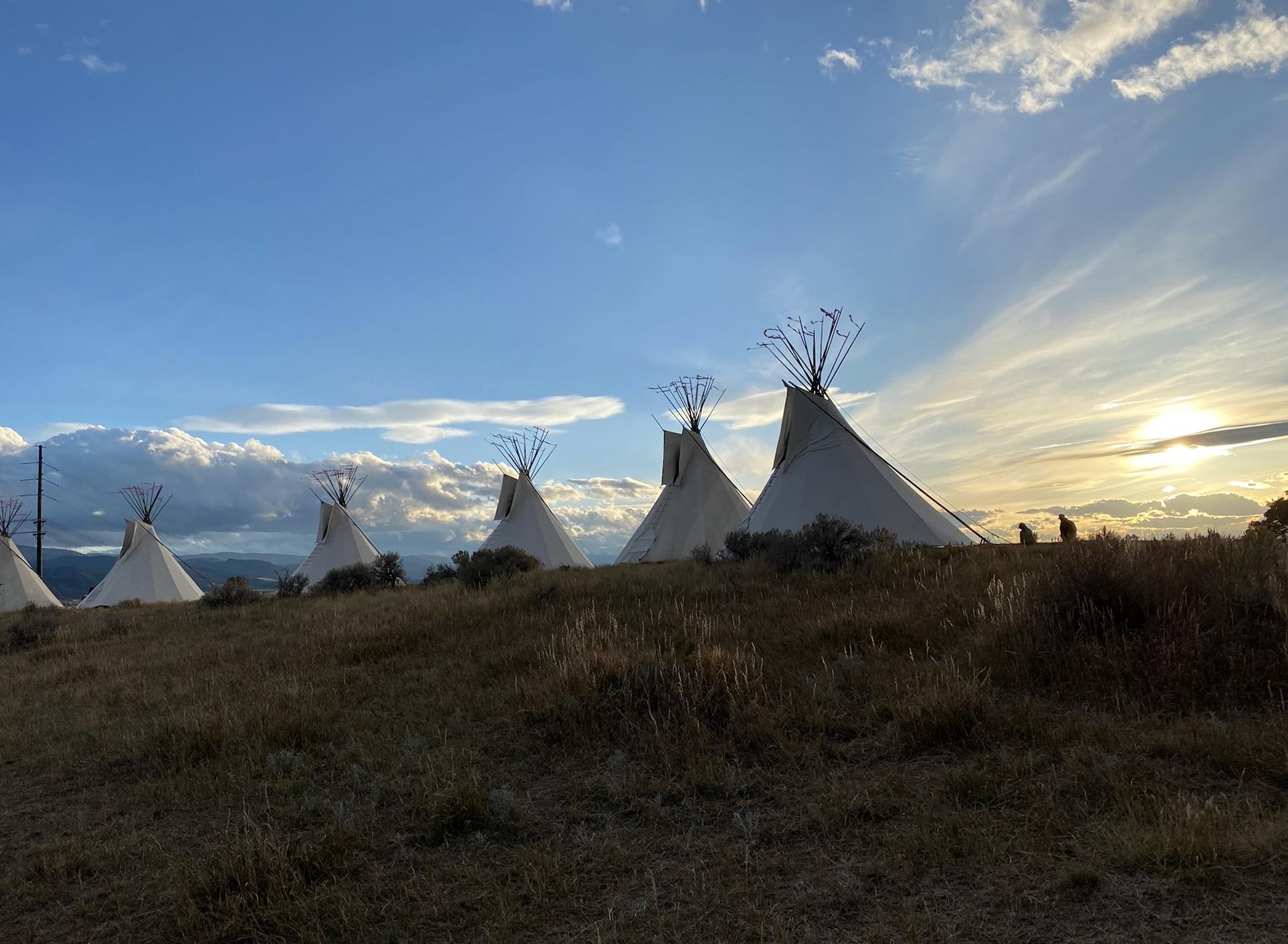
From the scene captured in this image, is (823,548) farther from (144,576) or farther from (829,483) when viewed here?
(144,576)

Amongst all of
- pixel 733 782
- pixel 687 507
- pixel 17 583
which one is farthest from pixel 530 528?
pixel 733 782

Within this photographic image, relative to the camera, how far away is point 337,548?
29.6 meters

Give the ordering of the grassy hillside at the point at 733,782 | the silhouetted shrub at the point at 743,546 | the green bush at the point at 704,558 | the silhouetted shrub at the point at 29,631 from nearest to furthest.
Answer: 1. the grassy hillside at the point at 733,782
2. the silhouetted shrub at the point at 29,631
3. the silhouetted shrub at the point at 743,546
4. the green bush at the point at 704,558

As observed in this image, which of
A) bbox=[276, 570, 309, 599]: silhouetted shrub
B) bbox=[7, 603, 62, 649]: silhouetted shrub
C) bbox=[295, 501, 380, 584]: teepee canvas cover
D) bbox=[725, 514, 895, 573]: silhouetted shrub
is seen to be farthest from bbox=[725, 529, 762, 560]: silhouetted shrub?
bbox=[295, 501, 380, 584]: teepee canvas cover

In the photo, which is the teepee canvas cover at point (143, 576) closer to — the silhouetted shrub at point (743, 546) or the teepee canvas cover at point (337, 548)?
the teepee canvas cover at point (337, 548)

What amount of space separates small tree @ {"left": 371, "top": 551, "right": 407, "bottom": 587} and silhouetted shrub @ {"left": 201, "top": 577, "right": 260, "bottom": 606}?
273 cm

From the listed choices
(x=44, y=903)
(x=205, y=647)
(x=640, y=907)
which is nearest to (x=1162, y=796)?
(x=640, y=907)

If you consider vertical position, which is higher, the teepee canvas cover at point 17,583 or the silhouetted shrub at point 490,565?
the silhouetted shrub at point 490,565

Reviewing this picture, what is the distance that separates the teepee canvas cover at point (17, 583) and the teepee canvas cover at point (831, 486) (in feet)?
98.6

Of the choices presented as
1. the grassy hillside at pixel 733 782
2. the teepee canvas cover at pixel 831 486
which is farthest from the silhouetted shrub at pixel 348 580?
the grassy hillside at pixel 733 782

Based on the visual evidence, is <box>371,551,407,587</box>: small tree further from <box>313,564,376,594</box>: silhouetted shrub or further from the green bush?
the green bush

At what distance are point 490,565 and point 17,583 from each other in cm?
2740

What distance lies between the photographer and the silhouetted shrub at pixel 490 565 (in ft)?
47.2

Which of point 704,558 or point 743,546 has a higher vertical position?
point 743,546
